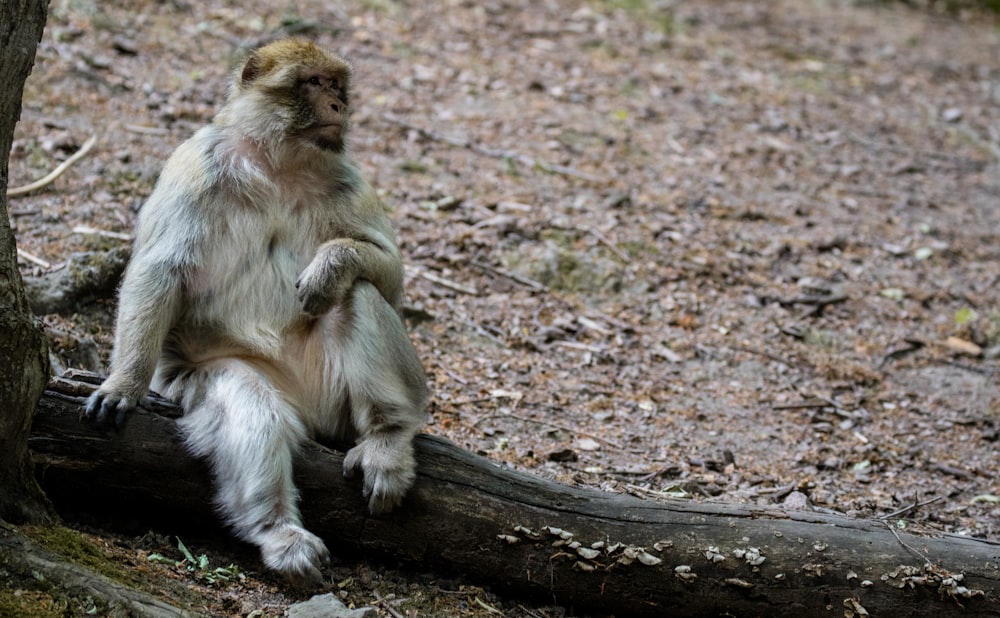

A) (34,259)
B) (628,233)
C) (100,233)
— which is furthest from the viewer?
(628,233)

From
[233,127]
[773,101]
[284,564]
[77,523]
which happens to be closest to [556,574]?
[284,564]

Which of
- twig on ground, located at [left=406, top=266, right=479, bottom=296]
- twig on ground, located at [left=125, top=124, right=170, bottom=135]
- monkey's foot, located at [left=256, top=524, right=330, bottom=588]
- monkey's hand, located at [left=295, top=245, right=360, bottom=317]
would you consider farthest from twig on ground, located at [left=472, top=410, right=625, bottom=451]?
twig on ground, located at [left=125, top=124, right=170, bottom=135]

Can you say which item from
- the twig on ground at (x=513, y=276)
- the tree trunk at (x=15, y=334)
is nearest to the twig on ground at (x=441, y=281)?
the twig on ground at (x=513, y=276)

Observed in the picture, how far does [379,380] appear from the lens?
498cm

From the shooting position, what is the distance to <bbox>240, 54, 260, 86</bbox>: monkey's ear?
17.7ft

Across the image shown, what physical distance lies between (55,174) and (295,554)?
175 inches

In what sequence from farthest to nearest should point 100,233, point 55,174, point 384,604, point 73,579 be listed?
point 55,174
point 100,233
point 384,604
point 73,579

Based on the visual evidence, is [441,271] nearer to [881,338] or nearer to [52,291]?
[52,291]

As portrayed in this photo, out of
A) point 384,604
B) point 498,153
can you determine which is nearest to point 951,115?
point 498,153

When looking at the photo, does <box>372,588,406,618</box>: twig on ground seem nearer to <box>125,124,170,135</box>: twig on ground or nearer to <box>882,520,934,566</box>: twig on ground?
<box>882,520,934,566</box>: twig on ground

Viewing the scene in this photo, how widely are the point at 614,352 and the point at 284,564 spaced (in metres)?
3.78

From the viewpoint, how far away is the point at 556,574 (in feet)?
15.4

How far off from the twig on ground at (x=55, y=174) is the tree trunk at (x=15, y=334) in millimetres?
3563

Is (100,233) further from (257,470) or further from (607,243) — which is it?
(607,243)
